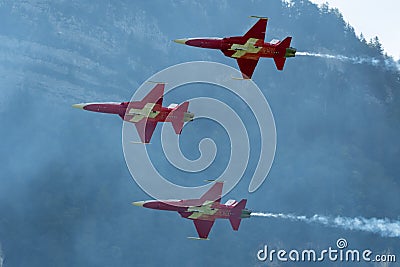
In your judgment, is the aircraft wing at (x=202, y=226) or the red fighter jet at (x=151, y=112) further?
the aircraft wing at (x=202, y=226)

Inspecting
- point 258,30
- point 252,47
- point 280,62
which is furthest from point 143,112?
point 280,62

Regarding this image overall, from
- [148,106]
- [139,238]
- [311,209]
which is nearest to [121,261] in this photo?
[139,238]

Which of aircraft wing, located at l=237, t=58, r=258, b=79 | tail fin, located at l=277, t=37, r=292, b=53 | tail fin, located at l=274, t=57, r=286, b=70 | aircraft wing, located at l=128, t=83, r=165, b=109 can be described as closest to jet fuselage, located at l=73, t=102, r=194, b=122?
aircraft wing, located at l=128, t=83, r=165, b=109

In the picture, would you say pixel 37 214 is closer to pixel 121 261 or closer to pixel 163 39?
pixel 121 261

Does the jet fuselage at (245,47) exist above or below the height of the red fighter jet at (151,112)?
above

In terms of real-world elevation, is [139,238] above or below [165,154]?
below

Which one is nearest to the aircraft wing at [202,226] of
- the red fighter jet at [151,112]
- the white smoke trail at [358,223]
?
the red fighter jet at [151,112]

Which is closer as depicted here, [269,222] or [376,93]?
[269,222]

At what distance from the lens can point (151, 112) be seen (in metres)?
109

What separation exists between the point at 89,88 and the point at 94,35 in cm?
1110

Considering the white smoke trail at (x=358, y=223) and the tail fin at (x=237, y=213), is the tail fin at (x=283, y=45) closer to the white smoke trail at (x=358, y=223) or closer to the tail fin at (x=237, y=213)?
the tail fin at (x=237, y=213)

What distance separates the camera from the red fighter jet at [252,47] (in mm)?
101812

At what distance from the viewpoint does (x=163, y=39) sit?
180375mm

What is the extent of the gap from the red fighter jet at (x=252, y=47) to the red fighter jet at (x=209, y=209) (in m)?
11.7
